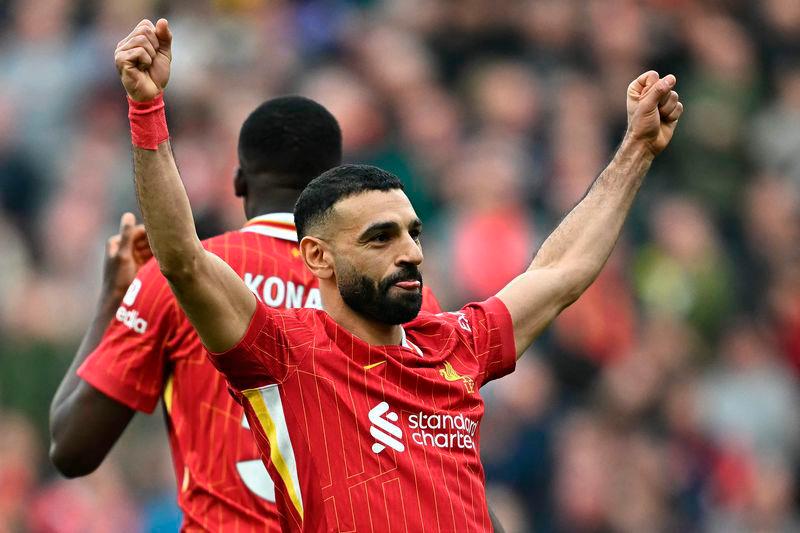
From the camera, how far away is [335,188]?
459cm

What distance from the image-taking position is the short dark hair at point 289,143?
17.6 feet

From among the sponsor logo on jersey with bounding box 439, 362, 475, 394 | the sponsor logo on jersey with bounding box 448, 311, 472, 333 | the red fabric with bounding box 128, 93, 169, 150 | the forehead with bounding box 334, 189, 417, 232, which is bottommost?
the sponsor logo on jersey with bounding box 439, 362, 475, 394

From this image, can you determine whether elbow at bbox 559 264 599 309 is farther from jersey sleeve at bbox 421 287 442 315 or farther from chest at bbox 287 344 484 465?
chest at bbox 287 344 484 465

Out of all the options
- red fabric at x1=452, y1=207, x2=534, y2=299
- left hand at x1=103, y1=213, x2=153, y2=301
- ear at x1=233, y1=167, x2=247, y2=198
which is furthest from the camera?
red fabric at x1=452, y1=207, x2=534, y2=299

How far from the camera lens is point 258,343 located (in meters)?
4.28

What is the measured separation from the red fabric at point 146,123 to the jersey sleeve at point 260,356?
55cm

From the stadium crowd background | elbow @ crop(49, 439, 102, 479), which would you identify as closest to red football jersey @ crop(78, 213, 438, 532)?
elbow @ crop(49, 439, 102, 479)

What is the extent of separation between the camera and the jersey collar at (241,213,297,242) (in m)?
5.28

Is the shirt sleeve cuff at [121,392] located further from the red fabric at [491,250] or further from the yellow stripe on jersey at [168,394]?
the red fabric at [491,250]

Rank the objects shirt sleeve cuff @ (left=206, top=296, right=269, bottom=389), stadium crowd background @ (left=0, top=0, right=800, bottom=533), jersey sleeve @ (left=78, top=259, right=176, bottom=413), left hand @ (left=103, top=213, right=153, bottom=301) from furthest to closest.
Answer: stadium crowd background @ (left=0, top=0, right=800, bottom=533) → left hand @ (left=103, top=213, right=153, bottom=301) → jersey sleeve @ (left=78, top=259, right=176, bottom=413) → shirt sleeve cuff @ (left=206, top=296, right=269, bottom=389)

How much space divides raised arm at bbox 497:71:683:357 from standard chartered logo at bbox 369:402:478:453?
1.75 feet

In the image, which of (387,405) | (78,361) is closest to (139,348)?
(78,361)

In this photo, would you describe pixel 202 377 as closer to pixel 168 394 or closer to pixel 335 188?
pixel 168 394

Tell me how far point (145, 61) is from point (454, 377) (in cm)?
136
